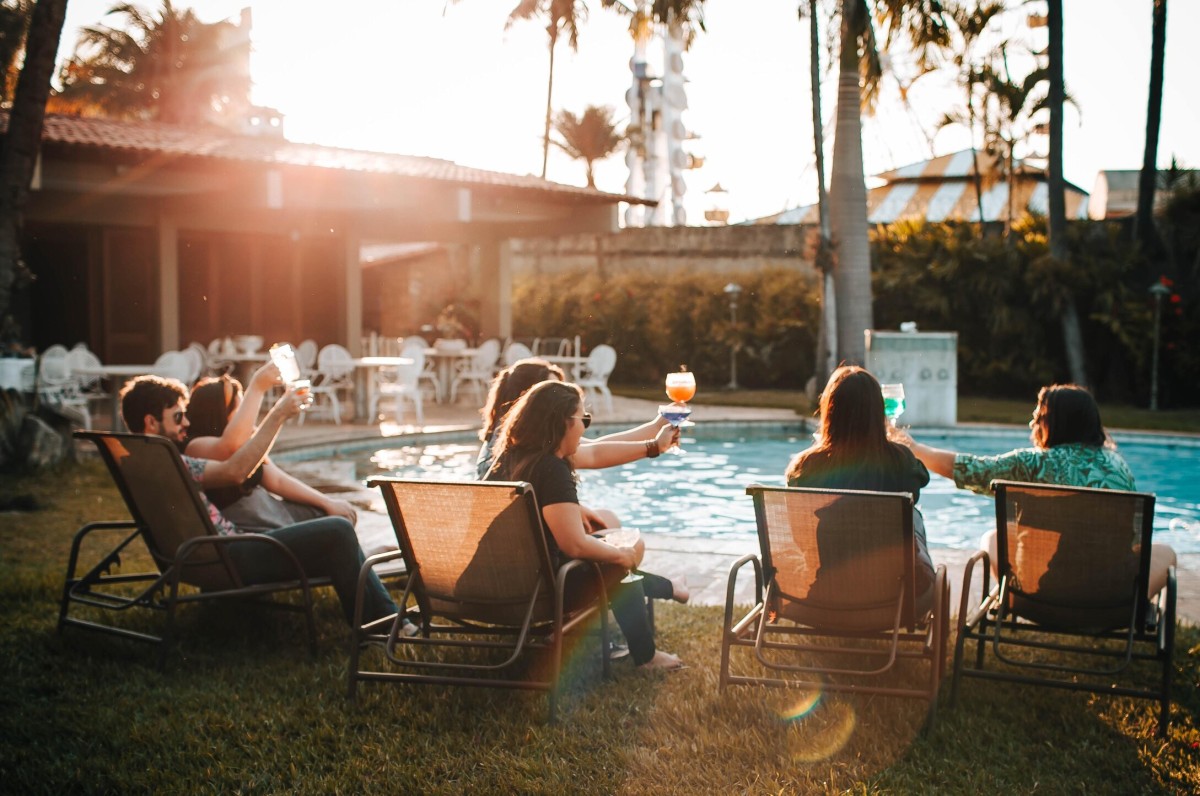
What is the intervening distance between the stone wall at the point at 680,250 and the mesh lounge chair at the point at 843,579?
17584mm

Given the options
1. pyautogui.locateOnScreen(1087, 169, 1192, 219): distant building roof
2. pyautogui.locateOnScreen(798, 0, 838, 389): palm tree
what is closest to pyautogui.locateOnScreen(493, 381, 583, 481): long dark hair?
pyautogui.locateOnScreen(798, 0, 838, 389): palm tree

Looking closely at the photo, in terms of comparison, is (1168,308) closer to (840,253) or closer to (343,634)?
(840,253)

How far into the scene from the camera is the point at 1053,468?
3986 mm

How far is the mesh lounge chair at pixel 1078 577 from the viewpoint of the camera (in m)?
3.44

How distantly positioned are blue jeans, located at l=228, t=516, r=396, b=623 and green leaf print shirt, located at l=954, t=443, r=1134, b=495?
2.15 metres

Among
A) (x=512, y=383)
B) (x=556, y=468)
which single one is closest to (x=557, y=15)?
(x=512, y=383)

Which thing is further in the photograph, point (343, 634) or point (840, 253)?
point (840, 253)

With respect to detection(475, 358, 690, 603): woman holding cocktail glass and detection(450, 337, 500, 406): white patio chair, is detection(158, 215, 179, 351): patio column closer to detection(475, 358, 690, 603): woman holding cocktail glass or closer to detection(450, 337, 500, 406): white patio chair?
detection(450, 337, 500, 406): white patio chair

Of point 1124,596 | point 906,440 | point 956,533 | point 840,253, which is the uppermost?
point 840,253

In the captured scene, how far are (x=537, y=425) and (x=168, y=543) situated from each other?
1.60 meters

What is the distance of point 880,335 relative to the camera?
13.9 metres

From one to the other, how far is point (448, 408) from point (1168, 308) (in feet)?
34.7

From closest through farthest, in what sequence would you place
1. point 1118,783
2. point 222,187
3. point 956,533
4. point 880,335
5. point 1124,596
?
point 1118,783 < point 1124,596 < point 956,533 < point 222,187 < point 880,335

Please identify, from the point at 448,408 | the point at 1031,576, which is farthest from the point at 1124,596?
the point at 448,408
